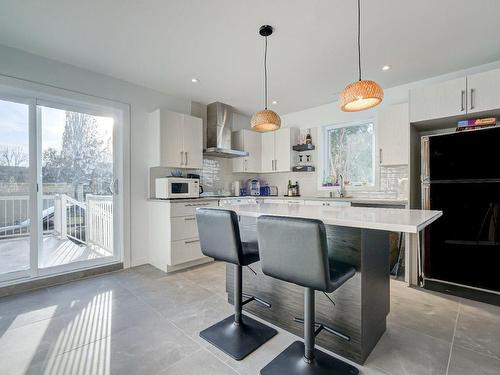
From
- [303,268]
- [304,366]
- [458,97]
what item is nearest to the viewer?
[303,268]

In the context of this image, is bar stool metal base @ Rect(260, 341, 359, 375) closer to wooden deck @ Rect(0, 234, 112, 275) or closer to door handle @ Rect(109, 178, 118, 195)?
wooden deck @ Rect(0, 234, 112, 275)

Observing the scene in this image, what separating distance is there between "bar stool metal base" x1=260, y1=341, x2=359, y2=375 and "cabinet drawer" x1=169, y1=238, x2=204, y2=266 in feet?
6.81

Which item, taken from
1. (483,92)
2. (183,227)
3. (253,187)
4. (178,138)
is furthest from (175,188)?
(483,92)

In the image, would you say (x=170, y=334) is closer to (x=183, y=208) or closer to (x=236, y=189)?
(x=183, y=208)

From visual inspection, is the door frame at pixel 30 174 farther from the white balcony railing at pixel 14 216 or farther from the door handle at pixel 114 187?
the door handle at pixel 114 187

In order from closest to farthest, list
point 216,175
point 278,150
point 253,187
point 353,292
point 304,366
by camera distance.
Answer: point 304,366 → point 353,292 → point 216,175 → point 278,150 → point 253,187

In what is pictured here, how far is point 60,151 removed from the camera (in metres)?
→ 3.06

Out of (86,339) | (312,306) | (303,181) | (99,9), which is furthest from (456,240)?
(99,9)

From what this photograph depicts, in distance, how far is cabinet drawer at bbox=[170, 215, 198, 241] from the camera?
3328 millimetres

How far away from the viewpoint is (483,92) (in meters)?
2.44

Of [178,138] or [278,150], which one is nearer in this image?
[178,138]

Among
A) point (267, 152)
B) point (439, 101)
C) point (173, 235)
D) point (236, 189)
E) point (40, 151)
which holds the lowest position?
point (173, 235)

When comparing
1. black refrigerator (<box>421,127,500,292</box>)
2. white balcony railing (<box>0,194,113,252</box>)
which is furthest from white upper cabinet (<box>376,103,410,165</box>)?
white balcony railing (<box>0,194,113,252</box>)

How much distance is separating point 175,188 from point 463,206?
3360 millimetres
